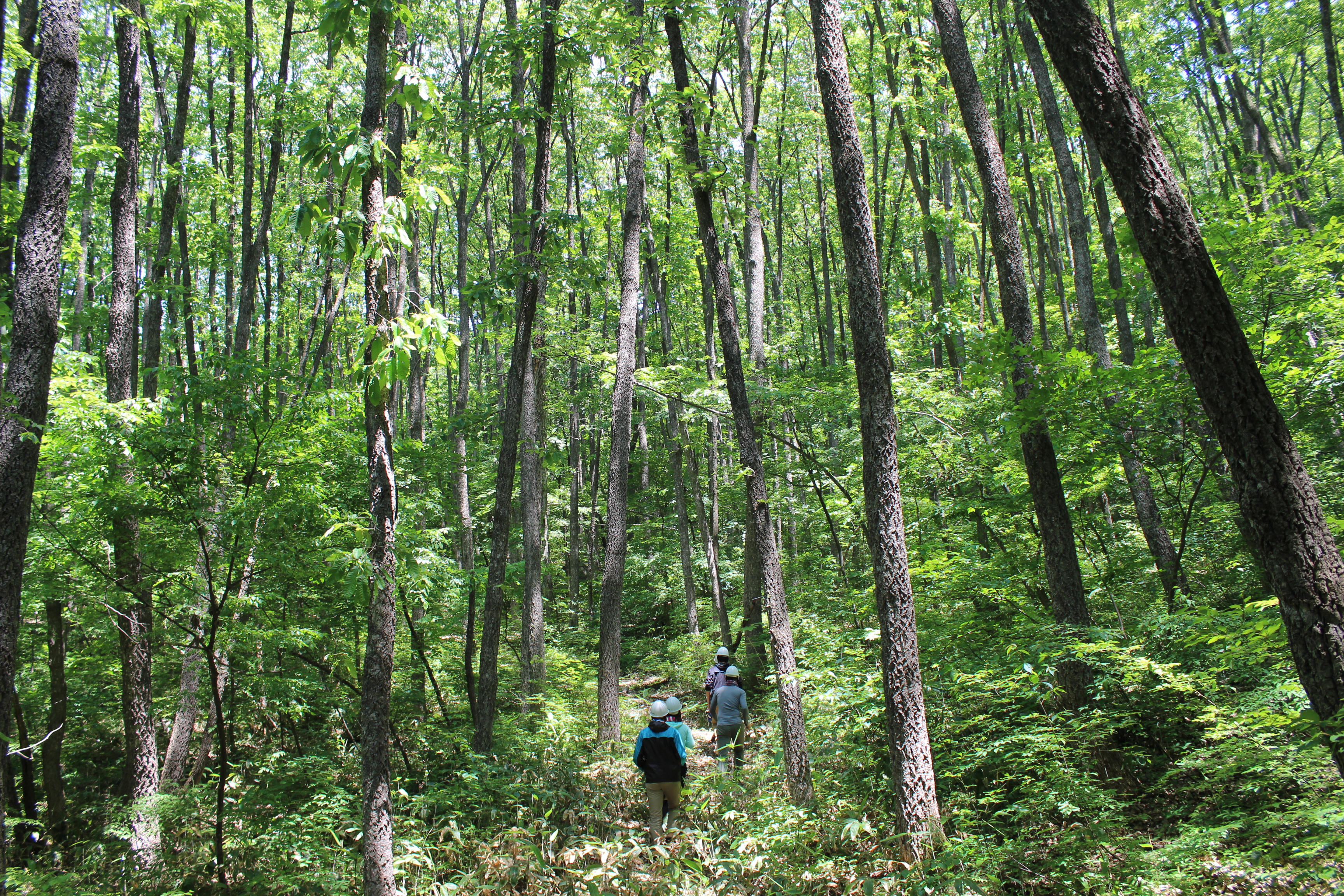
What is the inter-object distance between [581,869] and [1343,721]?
5.27 m

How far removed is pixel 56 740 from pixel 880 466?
9.97 metres

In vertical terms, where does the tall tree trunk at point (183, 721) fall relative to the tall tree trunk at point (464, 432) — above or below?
below

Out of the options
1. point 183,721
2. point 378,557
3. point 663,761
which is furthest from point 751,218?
point 183,721

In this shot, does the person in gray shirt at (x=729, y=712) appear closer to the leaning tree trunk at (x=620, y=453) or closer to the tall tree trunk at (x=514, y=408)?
the leaning tree trunk at (x=620, y=453)

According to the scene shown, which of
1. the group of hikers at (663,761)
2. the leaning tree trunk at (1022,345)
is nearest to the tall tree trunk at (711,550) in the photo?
the group of hikers at (663,761)

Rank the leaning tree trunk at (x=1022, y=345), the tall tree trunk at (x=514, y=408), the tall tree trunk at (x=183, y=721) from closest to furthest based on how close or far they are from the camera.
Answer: the leaning tree trunk at (x=1022, y=345) < the tall tree trunk at (x=514, y=408) < the tall tree trunk at (x=183, y=721)

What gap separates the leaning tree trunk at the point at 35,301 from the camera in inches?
190

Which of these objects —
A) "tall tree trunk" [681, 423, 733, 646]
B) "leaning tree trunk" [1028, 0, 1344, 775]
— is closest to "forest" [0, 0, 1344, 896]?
"leaning tree trunk" [1028, 0, 1344, 775]

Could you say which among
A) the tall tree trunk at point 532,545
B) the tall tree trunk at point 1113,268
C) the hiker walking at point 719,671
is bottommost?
the hiker walking at point 719,671

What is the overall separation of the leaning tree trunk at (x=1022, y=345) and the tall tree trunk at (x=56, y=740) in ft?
35.7

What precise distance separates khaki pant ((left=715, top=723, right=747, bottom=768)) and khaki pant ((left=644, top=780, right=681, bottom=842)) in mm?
1511

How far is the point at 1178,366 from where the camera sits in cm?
609

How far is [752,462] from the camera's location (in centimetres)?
770

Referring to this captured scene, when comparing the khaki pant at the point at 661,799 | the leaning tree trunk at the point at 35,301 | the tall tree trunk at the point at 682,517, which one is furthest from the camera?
the tall tree trunk at the point at 682,517
